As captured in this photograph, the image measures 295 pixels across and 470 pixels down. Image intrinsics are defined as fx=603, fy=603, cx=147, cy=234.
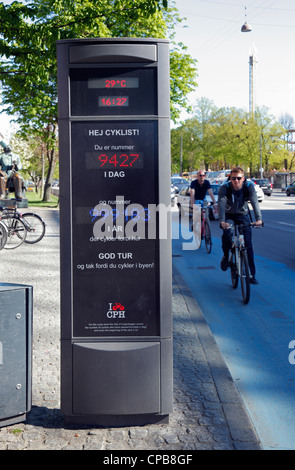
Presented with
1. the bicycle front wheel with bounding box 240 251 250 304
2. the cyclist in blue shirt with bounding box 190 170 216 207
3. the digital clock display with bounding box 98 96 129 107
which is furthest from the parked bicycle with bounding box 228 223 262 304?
the cyclist in blue shirt with bounding box 190 170 216 207

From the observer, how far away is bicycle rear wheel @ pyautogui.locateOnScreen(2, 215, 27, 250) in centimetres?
1384

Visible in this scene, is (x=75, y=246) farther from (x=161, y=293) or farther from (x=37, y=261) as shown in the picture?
(x=37, y=261)

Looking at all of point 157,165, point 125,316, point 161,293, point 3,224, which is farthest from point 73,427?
point 3,224

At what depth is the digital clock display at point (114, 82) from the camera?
3.78 m

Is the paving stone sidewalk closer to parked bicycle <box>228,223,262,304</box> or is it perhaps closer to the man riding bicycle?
parked bicycle <box>228,223,262,304</box>

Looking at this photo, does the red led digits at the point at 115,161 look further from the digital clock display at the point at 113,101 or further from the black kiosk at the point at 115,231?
the digital clock display at the point at 113,101

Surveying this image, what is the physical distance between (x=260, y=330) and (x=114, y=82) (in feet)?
12.3

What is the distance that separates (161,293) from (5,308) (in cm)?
101

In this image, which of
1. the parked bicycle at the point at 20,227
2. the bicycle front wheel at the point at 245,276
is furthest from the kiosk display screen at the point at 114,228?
the parked bicycle at the point at 20,227

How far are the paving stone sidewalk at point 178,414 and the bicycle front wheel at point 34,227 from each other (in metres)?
7.67

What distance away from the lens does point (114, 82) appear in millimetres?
3783

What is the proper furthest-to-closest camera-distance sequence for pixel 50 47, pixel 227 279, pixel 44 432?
pixel 50 47
pixel 227 279
pixel 44 432

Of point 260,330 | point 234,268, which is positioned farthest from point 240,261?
point 260,330

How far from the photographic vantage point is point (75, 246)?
3846 mm
